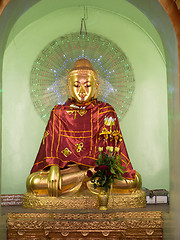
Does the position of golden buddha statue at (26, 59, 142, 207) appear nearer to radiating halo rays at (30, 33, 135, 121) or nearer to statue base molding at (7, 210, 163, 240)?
radiating halo rays at (30, 33, 135, 121)

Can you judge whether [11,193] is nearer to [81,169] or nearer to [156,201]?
[81,169]

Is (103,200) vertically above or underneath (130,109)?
underneath

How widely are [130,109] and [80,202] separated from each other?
168 cm

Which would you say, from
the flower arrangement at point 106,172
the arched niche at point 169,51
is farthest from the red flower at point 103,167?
the arched niche at point 169,51

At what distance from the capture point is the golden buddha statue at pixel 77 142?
191 inches

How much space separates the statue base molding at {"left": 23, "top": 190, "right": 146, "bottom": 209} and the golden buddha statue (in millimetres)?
112

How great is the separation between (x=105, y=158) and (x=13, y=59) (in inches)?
83.7

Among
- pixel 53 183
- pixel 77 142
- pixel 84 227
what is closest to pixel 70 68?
pixel 77 142

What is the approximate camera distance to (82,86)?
544cm

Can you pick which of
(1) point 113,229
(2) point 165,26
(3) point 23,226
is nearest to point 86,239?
(1) point 113,229

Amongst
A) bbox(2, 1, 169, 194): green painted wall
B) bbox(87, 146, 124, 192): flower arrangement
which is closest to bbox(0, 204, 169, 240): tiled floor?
bbox(87, 146, 124, 192): flower arrangement

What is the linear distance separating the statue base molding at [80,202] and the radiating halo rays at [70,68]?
1337mm

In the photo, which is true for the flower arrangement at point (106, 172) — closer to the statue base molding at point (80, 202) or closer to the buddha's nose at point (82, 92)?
the statue base molding at point (80, 202)

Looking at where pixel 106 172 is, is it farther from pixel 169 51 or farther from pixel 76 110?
pixel 169 51
